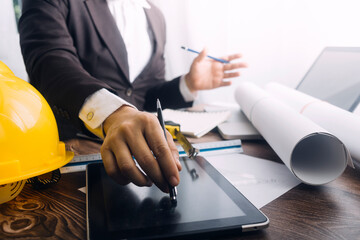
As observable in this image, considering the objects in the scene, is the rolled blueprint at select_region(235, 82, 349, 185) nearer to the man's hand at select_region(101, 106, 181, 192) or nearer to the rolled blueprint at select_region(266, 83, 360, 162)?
the rolled blueprint at select_region(266, 83, 360, 162)

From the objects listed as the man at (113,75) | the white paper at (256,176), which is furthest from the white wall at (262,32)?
the white paper at (256,176)

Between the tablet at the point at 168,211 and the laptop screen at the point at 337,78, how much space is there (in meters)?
0.52

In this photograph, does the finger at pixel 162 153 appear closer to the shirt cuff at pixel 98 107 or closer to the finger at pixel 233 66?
the shirt cuff at pixel 98 107

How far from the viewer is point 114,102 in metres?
0.53

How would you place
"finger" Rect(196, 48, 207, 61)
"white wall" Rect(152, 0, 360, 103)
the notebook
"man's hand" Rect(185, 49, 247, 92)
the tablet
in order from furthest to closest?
"white wall" Rect(152, 0, 360, 103)
"man's hand" Rect(185, 49, 247, 92)
"finger" Rect(196, 48, 207, 61)
the notebook
the tablet

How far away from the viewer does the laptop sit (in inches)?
29.6

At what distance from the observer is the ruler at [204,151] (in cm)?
55

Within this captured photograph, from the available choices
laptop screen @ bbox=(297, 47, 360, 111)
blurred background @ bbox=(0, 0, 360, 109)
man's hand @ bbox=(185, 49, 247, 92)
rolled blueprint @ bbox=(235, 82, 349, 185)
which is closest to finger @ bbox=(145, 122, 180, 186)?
rolled blueprint @ bbox=(235, 82, 349, 185)

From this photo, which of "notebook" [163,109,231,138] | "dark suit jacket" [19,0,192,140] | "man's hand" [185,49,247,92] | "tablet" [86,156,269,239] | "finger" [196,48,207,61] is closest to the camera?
"tablet" [86,156,269,239]

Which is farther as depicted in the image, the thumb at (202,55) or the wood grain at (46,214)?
the thumb at (202,55)

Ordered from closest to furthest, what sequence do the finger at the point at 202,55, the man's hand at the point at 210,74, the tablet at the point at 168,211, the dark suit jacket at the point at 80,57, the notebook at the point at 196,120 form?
the tablet at the point at 168,211 < the dark suit jacket at the point at 80,57 < the notebook at the point at 196,120 < the finger at the point at 202,55 < the man's hand at the point at 210,74

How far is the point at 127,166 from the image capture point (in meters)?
0.39

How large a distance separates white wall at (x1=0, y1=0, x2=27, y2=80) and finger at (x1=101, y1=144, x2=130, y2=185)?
1.57 metres

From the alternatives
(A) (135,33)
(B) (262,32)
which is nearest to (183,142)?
Answer: (A) (135,33)
